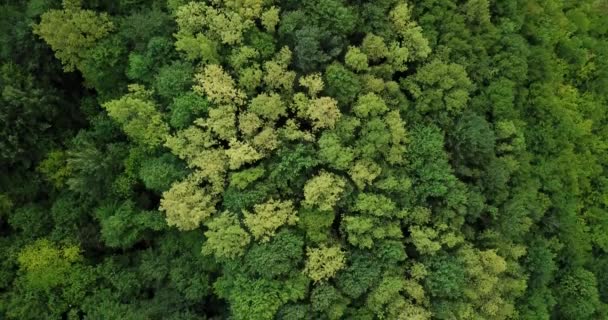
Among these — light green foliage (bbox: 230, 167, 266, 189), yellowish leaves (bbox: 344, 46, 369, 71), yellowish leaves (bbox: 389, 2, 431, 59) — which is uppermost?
yellowish leaves (bbox: 389, 2, 431, 59)

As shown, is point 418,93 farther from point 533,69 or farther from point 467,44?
point 533,69

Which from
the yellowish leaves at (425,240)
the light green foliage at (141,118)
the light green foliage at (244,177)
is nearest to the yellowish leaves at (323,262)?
the yellowish leaves at (425,240)

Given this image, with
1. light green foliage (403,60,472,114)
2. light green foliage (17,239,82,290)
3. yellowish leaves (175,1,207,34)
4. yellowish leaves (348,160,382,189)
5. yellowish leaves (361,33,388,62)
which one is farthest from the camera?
light green foliage (17,239,82,290)

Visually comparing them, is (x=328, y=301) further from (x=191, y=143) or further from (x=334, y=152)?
(x=191, y=143)

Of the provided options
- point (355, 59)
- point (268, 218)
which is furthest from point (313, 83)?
point (268, 218)

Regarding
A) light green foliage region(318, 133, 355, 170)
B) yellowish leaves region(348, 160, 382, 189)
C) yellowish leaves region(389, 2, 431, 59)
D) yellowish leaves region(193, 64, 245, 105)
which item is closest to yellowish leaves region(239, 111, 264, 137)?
yellowish leaves region(193, 64, 245, 105)

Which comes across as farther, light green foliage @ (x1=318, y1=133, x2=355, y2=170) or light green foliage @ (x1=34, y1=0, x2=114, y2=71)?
light green foliage @ (x1=34, y1=0, x2=114, y2=71)

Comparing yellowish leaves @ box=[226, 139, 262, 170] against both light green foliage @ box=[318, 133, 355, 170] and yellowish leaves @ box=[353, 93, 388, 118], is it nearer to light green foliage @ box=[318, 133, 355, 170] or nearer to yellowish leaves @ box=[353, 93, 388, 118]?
light green foliage @ box=[318, 133, 355, 170]
